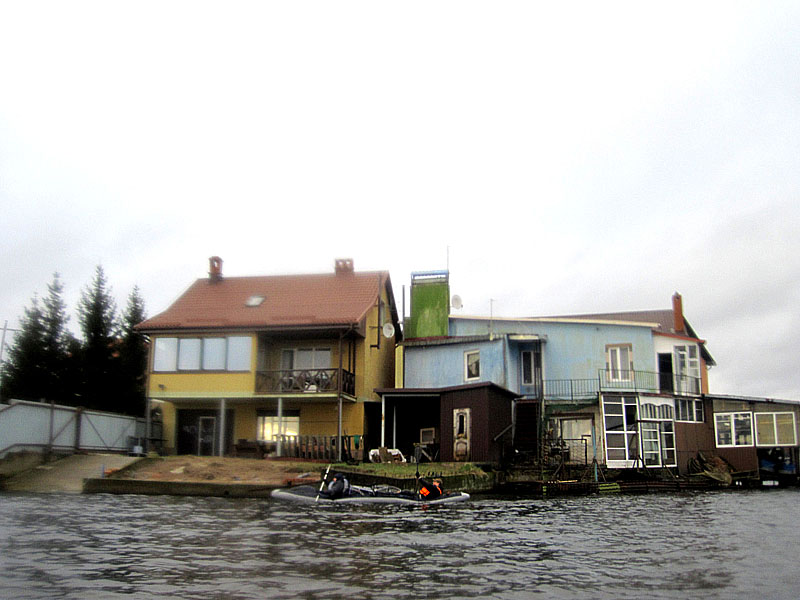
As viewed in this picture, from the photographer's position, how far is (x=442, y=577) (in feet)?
36.4

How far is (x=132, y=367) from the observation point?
3906cm

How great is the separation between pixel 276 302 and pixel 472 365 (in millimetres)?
9376

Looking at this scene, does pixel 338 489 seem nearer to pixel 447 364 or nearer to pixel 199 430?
pixel 199 430

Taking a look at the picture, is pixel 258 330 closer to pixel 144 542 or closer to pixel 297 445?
pixel 297 445

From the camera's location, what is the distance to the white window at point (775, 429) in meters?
37.8

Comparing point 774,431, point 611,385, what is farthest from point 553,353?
point 774,431

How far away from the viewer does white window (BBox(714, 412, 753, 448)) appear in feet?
124

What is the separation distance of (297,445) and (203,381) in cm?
516

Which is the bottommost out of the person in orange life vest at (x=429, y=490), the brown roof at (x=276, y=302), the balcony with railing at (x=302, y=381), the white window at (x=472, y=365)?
the person in orange life vest at (x=429, y=490)

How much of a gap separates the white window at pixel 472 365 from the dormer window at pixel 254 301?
31.8ft

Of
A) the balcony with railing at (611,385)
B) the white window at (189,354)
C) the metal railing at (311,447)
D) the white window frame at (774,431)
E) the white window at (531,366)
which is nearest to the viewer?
the metal railing at (311,447)

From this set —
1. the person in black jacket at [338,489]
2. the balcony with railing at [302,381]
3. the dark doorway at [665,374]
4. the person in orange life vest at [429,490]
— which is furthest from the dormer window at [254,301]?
the dark doorway at [665,374]

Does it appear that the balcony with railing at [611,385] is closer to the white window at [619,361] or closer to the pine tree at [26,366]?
the white window at [619,361]

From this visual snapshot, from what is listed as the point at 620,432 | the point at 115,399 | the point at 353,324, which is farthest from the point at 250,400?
the point at 620,432
